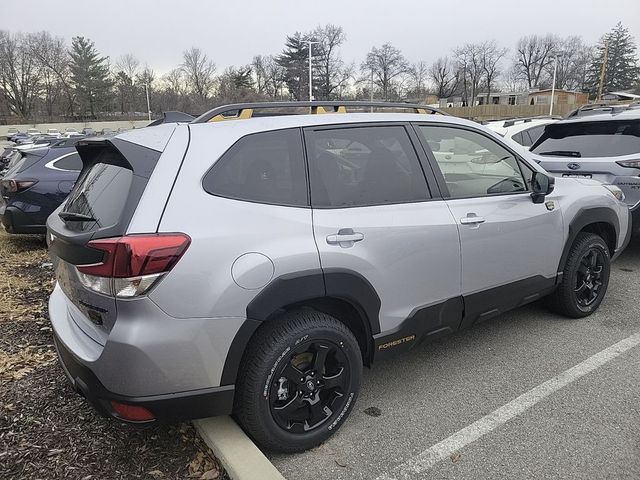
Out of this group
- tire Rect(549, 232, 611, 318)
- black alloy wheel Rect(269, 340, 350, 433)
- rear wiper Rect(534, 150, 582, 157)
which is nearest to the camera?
black alloy wheel Rect(269, 340, 350, 433)

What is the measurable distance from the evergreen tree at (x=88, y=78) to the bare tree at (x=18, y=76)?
6076mm

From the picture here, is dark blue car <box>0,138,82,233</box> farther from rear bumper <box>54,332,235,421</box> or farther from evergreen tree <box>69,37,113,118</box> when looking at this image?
evergreen tree <box>69,37,113,118</box>

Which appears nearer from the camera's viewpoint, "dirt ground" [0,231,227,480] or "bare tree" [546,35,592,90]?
"dirt ground" [0,231,227,480]

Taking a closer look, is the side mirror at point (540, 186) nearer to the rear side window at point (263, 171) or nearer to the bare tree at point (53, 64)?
the rear side window at point (263, 171)

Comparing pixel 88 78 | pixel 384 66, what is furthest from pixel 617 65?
pixel 88 78

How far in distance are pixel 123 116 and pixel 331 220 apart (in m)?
85.2

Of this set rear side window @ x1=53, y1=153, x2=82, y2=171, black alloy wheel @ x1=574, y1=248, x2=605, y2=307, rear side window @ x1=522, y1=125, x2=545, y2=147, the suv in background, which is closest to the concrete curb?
black alloy wheel @ x1=574, y1=248, x2=605, y2=307

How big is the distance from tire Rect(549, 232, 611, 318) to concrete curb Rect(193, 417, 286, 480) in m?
2.85

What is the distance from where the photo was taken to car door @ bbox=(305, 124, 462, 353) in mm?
2623

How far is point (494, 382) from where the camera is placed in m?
3.33

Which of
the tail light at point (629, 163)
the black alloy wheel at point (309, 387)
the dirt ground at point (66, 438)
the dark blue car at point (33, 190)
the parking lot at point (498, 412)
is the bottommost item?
the parking lot at point (498, 412)

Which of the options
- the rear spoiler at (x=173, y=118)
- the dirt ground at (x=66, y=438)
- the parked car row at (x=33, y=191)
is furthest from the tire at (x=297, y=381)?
the parked car row at (x=33, y=191)

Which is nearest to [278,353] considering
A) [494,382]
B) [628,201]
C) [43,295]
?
[494,382]

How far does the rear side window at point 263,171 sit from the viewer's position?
7.86 feet
